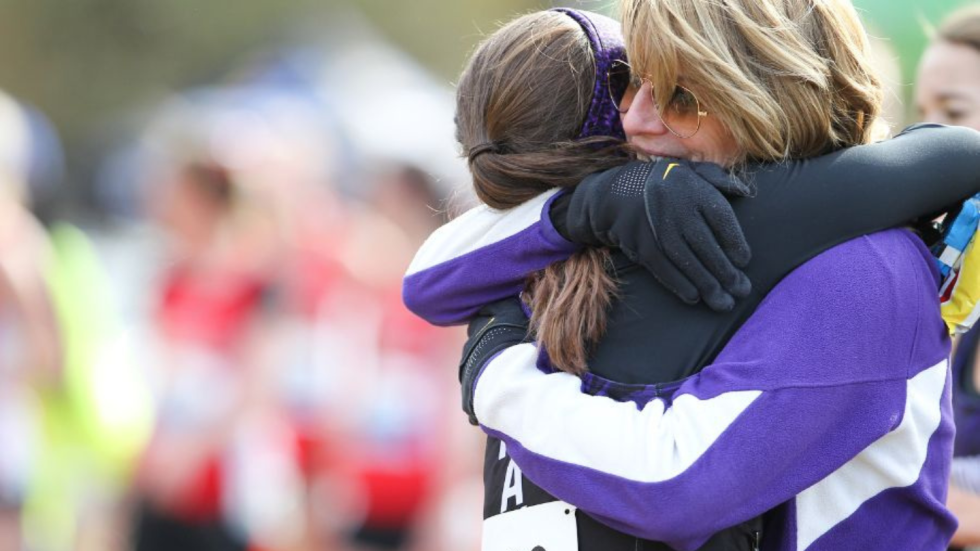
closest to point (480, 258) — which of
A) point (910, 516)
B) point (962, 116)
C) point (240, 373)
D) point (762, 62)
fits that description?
point (762, 62)

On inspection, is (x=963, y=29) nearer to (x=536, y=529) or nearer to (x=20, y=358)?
(x=536, y=529)

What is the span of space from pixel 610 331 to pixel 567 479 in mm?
204

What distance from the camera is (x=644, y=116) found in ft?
5.32

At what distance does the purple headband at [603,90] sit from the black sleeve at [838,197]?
23 cm

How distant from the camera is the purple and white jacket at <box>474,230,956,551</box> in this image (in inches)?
56.0

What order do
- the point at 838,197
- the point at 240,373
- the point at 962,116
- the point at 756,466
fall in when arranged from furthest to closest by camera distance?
the point at 240,373
the point at 962,116
the point at 838,197
the point at 756,466

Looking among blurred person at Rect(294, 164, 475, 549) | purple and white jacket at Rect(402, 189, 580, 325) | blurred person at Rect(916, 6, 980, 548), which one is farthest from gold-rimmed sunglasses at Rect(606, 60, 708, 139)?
blurred person at Rect(294, 164, 475, 549)

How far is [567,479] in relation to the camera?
4.91 ft

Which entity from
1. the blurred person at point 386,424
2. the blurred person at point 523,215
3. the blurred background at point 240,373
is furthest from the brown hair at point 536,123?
the blurred person at point 386,424

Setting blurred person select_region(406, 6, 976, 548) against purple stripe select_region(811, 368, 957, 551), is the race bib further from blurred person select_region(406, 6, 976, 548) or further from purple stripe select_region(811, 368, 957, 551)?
purple stripe select_region(811, 368, 957, 551)

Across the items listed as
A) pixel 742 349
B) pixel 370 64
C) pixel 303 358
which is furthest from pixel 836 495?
pixel 370 64

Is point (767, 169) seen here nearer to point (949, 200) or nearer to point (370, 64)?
point (949, 200)

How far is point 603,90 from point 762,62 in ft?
0.83

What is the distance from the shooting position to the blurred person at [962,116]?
262cm
